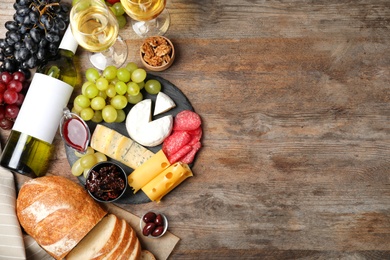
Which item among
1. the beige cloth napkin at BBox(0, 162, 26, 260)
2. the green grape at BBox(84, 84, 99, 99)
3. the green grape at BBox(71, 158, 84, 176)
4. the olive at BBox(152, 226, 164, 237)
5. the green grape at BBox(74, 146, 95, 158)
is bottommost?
the beige cloth napkin at BBox(0, 162, 26, 260)

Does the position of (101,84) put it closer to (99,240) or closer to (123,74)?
(123,74)

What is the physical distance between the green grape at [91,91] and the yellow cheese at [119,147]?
12 centimetres

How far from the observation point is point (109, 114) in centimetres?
166

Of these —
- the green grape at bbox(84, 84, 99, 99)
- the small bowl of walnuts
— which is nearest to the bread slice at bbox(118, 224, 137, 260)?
the green grape at bbox(84, 84, 99, 99)

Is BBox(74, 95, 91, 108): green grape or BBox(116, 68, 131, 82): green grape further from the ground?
BBox(116, 68, 131, 82): green grape

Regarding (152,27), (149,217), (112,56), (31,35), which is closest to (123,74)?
(112,56)

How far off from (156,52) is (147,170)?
444mm

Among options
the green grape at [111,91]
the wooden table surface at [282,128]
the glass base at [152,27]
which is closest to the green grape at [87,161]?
the wooden table surface at [282,128]

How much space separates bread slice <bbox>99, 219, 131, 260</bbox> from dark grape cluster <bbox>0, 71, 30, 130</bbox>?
591mm

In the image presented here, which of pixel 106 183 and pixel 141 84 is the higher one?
pixel 141 84

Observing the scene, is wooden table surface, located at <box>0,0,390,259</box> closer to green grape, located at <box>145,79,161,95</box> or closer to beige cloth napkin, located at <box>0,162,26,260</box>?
green grape, located at <box>145,79,161,95</box>

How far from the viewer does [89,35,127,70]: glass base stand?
177 centimetres

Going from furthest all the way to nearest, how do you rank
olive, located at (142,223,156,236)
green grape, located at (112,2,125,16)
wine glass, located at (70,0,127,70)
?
green grape, located at (112,2,125,16) → olive, located at (142,223,156,236) → wine glass, located at (70,0,127,70)

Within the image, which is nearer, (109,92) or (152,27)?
(109,92)
